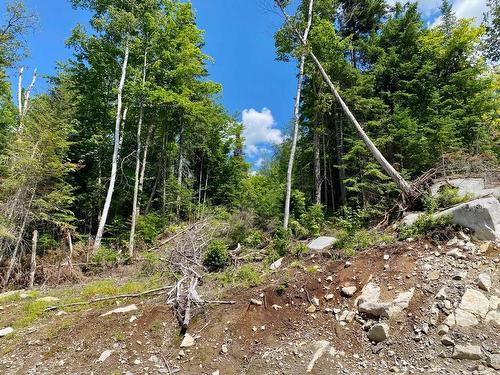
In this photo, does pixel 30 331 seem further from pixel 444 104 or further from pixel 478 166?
pixel 444 104

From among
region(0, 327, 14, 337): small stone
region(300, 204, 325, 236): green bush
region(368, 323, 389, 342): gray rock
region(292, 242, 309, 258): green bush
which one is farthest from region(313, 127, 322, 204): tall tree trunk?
region(0, 327, 14, 337): small stone

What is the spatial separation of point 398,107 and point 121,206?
14.3 meters

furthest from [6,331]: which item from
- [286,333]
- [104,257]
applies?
[286,333]

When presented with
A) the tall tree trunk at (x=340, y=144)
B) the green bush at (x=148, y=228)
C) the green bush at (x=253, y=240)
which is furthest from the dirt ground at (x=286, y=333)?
the tall tree trunk at (x=340, y=144)

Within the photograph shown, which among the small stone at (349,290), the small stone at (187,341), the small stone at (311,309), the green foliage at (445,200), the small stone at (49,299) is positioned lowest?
the small stone at (187,341)

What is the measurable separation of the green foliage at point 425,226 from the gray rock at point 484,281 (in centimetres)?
142

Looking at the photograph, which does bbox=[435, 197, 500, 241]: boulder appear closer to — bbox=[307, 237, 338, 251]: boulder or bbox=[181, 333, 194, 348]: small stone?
bbox=[307, 237, 338, 251]: boulder

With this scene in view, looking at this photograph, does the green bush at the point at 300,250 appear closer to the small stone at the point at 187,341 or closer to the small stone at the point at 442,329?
the small stone at the point at 187,341

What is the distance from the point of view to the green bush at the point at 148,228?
14.0m

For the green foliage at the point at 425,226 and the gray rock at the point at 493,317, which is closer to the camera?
the gray rock at the point at 493,317

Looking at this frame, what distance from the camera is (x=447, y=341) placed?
4.48m

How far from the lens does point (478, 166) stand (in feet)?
28.7

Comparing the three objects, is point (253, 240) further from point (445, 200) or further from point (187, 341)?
point (445, 200)

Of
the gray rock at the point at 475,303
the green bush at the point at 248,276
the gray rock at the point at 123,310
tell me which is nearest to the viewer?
the gray rock at the point at 475,303
